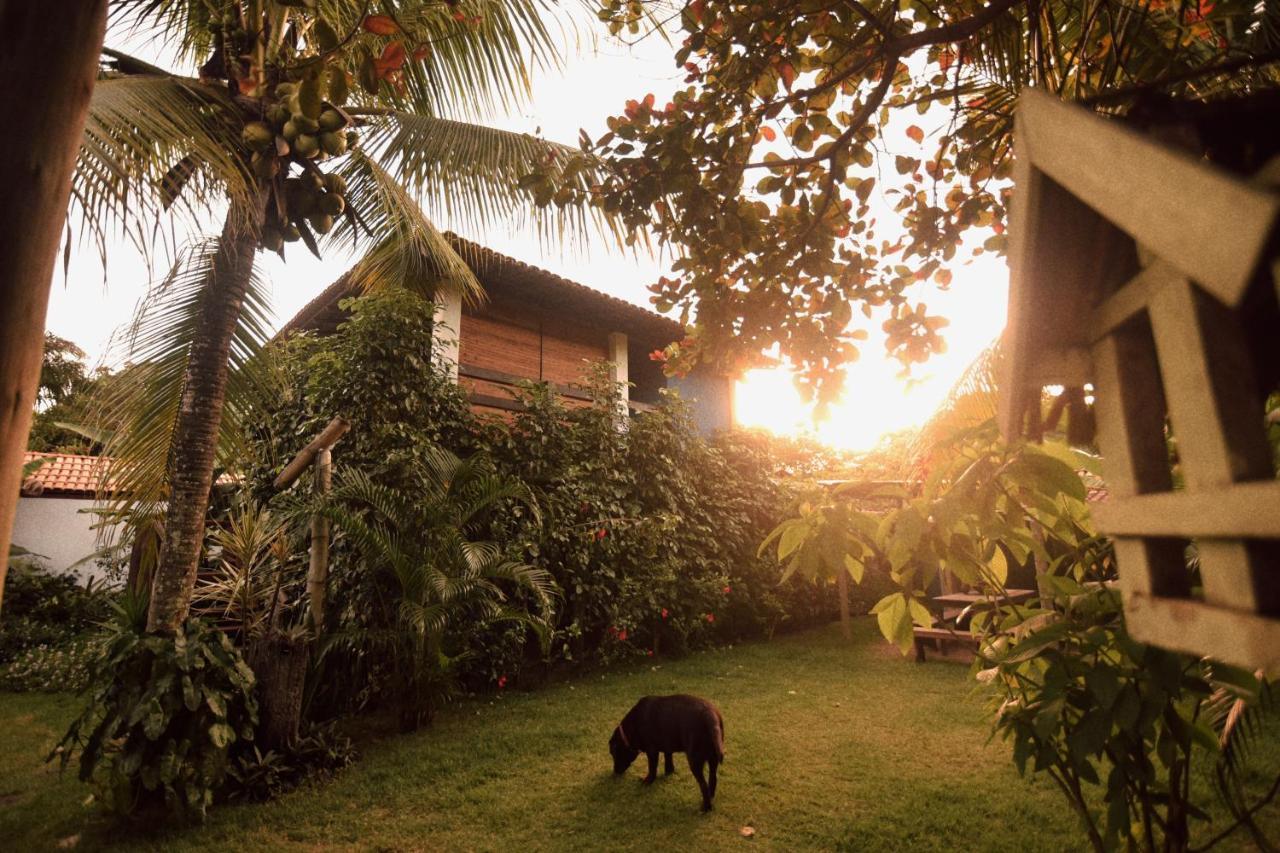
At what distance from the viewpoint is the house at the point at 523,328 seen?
8.45 m

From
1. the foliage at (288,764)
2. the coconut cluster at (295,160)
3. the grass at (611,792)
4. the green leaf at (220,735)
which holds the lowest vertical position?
the grass at (611,792)

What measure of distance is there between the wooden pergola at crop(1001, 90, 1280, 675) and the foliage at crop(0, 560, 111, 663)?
37.9ft

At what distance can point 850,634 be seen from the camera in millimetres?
9727

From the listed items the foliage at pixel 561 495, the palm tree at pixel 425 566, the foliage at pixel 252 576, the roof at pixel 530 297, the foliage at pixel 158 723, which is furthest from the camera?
A: the roof at pixel 530 297

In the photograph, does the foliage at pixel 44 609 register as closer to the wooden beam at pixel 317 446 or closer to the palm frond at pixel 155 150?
the wooden beam at pixel 317 446

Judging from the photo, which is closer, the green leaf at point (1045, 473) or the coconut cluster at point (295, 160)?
the green leaf at point (1045, 473)

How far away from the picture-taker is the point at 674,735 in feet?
13.1

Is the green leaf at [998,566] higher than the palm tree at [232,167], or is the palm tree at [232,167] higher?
the palm tree at [232,167]

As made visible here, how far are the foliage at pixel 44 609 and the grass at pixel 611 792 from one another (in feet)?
10.9

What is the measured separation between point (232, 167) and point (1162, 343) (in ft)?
12.9

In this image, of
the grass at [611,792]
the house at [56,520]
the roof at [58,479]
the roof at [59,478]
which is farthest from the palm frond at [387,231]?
the house at [56,520]

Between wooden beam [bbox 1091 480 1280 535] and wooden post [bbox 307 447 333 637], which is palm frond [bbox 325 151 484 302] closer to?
wooden post [bbox 307 447 333 637]

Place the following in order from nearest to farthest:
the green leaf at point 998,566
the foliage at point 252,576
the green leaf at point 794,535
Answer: the green leaf at point 794,535, the green leaf at point 998,566, the foliage at point 252,576

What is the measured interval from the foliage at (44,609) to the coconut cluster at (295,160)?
8051mm
